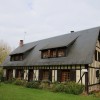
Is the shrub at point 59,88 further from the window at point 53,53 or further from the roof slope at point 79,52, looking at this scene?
the window at point 53,53

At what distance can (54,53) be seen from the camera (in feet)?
68.9

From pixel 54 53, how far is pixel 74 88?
6.37 m

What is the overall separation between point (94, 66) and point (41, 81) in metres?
6.08

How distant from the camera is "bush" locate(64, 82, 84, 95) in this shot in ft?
50.7

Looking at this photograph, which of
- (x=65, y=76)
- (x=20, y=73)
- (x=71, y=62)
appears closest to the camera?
(x=71, y=62)

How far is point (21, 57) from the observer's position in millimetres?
26688

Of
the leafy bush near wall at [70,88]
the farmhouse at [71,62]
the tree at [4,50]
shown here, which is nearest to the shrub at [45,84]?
the farmhouse at [71,62]

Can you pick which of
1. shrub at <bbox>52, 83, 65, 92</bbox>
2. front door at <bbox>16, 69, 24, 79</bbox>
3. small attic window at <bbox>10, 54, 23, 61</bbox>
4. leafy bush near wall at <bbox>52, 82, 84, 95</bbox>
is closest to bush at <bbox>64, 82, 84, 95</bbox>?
leafy bush near wall at <bbox>52, 82, 84, 95</bbox>

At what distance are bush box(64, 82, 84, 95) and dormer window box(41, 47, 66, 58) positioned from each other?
14.7 ft

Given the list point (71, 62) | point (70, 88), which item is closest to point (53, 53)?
point (71, 62)

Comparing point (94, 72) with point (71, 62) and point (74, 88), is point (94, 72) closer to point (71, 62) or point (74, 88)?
point (71, 62)

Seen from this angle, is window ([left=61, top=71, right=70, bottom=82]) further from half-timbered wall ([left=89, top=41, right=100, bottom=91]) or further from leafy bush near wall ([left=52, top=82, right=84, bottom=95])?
half-timbered wall ([left=89, top=41, right=100, bottom=91])

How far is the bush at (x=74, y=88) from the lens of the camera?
15.5 meters

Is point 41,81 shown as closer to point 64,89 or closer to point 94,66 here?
point 64,89
